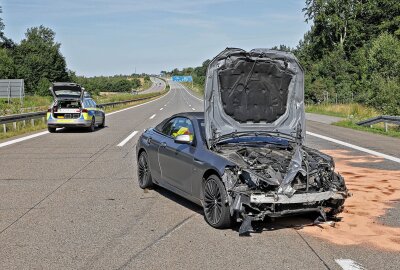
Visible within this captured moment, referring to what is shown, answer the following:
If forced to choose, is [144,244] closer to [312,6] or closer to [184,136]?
[184,136]

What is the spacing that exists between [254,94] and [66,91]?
14761 millimetres

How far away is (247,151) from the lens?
662cm

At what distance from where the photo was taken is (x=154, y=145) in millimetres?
8148

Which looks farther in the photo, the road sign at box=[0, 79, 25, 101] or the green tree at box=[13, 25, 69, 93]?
the green tree at box=[13, 25, 69, 93]

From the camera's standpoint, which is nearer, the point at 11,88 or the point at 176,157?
the point at 176,157

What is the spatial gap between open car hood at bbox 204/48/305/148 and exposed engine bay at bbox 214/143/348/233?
2.77 feet

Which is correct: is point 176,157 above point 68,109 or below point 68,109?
below

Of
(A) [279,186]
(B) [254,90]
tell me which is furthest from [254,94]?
(A) [279,186]

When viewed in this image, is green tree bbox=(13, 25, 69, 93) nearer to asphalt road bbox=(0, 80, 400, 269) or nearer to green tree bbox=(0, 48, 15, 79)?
green tree bbox=(0, 48, 15, 79)

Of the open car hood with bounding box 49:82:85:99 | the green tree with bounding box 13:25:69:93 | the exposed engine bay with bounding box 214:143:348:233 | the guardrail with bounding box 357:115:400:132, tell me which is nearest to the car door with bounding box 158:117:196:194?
the exposed engine bay with bounding box 214:143:348:233

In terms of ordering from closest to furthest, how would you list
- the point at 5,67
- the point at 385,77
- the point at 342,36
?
the point at 385,77, the point at 342,36, the point at 5,67

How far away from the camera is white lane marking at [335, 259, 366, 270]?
4.65 meters

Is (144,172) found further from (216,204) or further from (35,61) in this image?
(35,61)

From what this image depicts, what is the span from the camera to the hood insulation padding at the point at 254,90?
7.11m
